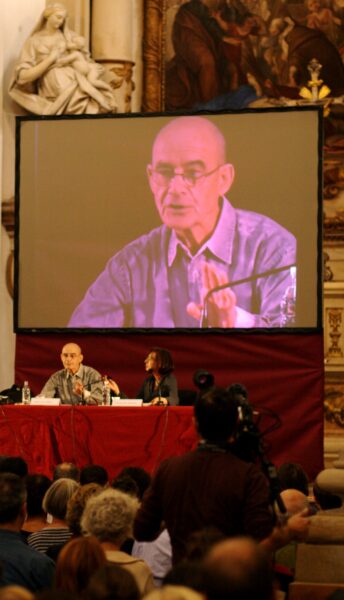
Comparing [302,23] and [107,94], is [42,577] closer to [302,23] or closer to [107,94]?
[107,94]

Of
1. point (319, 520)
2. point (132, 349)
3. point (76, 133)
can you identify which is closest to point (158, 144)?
point (76, 133)

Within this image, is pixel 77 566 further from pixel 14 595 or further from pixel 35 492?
pixel 35 492

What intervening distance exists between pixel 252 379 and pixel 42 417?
3.24 meters

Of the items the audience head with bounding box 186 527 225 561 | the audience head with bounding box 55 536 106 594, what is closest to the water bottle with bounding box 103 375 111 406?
the audience head with bounding box 55 536 106 594

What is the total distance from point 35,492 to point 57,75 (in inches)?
318

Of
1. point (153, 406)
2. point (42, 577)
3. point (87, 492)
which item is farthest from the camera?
point (153, 406)

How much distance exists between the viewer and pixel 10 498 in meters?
4.63

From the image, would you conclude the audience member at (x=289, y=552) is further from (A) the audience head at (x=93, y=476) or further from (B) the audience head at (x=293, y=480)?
(A) the audience head at (x=93, y=476)

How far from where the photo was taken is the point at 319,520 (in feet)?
17.2

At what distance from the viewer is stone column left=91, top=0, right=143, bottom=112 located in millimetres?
14078

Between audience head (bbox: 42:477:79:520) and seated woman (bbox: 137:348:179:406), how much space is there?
4210 millimetres

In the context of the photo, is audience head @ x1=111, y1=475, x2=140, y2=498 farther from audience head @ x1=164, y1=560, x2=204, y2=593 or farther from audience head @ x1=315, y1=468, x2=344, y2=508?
audience head @ x1=164, y1=560, x2=204, y2=593

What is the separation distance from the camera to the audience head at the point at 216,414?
422cm

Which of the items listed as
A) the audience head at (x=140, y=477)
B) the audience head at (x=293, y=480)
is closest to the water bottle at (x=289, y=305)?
the audience head at (x=293, y=480)
